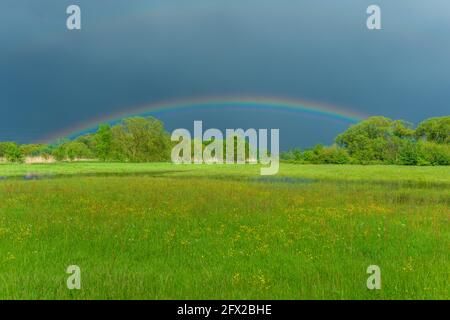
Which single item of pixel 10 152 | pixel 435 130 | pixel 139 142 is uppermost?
pixel 435 130

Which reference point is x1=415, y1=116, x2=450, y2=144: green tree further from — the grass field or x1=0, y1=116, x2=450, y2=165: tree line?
the grass field

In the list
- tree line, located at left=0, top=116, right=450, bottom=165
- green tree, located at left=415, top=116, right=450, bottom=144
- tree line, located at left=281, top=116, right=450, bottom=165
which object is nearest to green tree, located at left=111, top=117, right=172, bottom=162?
tree line, located at left=0, top=116, right=450, bottom=165

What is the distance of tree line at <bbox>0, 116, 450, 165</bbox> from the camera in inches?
3954

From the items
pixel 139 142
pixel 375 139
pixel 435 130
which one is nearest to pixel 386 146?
pixel 375 139

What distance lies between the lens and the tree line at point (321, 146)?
100438mm

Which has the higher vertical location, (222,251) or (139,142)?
(139,142)

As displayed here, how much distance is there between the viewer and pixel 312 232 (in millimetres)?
12023

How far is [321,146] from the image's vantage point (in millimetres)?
105438

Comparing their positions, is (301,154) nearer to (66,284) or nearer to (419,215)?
(419,215)

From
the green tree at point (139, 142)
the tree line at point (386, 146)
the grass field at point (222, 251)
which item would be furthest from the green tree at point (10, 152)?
the grass field at point (222, 251)

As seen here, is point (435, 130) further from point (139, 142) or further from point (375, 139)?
point (139, 142)

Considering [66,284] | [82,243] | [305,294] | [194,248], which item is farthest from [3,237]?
[305,294]

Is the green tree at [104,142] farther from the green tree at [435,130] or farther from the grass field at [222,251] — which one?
the green tree at [435,130]
